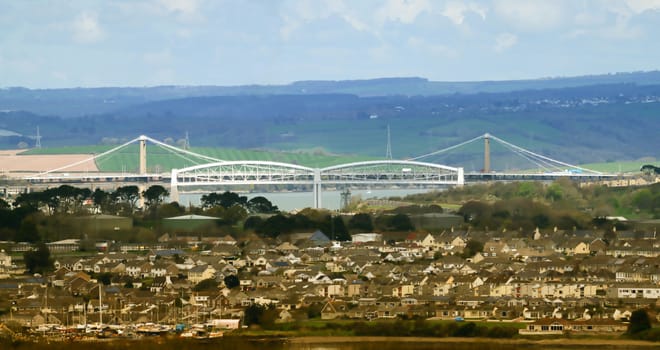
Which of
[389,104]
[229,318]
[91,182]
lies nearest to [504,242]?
[229,318]

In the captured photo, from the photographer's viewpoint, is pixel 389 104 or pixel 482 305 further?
pixel 389 104

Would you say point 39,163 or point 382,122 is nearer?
point 39,163

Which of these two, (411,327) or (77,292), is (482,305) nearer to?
(411,327)

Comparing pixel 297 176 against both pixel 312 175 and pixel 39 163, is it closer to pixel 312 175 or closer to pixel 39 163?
pixel 312 175

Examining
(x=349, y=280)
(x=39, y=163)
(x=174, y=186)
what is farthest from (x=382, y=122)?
(x=349, y=280)

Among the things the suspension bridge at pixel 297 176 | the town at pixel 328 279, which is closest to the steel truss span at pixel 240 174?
A: the suspension bridge at pixel 297 176

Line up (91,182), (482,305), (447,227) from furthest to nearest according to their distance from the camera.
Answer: (91,182) → (447,227) → (482,305)

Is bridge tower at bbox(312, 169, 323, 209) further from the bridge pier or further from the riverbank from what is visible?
the riverbank
